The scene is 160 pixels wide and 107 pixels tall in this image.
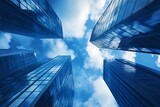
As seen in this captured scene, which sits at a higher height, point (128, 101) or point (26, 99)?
point (26, 99)

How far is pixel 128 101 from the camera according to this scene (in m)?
40.6

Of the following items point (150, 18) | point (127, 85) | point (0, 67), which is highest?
point (150, 18)

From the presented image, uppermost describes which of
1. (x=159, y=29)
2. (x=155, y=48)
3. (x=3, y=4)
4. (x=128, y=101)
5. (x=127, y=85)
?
(x=3, y=4)

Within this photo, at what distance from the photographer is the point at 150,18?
12.0m

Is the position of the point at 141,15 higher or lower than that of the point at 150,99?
higher

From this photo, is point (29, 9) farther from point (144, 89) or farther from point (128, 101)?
point (128, 101)

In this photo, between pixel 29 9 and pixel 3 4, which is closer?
pixel 3 4

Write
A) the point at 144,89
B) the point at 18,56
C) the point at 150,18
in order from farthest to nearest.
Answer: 1. the point at 18,56
2. the point at 144,89
3. the point at 150,18

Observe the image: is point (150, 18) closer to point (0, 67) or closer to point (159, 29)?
point (159, 29)

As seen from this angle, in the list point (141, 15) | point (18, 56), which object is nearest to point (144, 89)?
point (141, 15)

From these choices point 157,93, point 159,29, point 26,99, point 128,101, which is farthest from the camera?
point 128,101

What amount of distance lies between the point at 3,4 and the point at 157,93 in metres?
36.8

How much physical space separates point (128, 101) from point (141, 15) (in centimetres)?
3578

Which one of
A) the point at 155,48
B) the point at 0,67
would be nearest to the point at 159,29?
the point at 155,48
